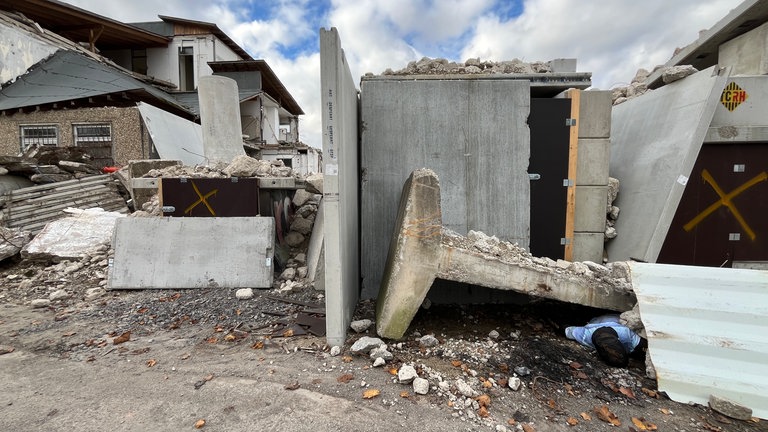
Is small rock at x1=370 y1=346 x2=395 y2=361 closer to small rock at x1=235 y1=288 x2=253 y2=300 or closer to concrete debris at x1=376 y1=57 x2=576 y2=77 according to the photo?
small rock at x1=235 y1=288 x2=253 y2=300

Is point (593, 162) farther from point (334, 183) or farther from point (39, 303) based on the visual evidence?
point (39, 303)

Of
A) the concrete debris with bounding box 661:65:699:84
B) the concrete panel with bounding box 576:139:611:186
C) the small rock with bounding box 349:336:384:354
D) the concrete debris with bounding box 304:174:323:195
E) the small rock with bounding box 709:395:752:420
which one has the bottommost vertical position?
the small rock with bounding box 709:395:752:420

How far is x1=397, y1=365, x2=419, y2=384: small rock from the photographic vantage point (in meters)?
2.83

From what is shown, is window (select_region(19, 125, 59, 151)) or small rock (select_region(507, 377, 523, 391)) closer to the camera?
small rock (select_region(507, 377, 523, 391))

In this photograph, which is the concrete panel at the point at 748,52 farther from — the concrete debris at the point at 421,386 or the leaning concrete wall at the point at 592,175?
the concrete debris at the point at 421,386

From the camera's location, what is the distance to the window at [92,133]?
11.8 metres

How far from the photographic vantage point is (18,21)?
1432cm

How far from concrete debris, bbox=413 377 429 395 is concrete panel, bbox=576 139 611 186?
12.7ft

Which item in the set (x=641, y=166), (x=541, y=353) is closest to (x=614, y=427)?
(x=541, y=353)

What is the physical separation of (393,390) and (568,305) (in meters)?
2.96

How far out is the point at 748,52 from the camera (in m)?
7.69

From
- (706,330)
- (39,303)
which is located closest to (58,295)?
(39,303)

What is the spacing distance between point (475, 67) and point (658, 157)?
3058 mm

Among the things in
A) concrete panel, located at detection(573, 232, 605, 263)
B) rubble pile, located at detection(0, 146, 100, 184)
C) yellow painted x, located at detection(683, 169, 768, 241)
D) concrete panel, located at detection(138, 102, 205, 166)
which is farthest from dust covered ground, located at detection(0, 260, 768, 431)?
concrete panel, located at detection(138, 102, 205, 166)
